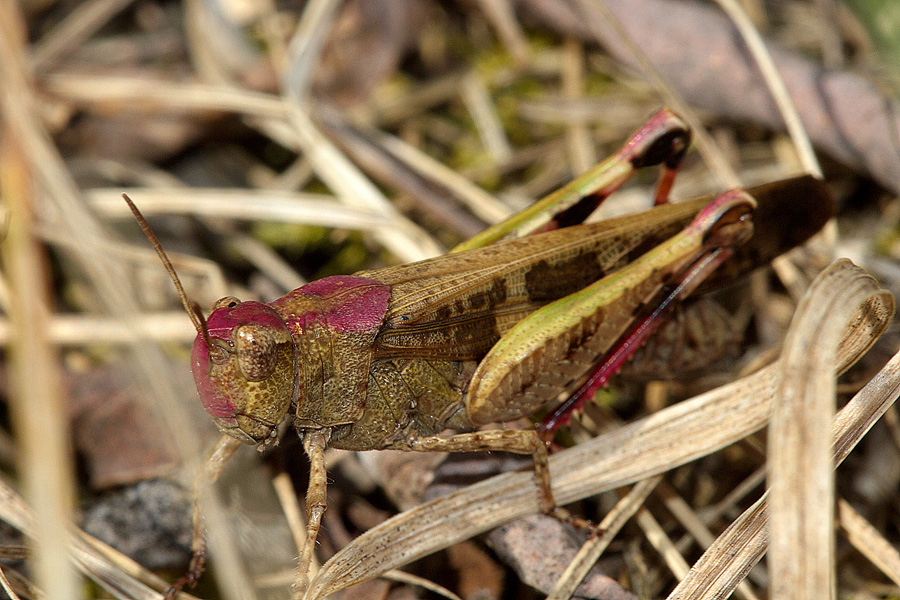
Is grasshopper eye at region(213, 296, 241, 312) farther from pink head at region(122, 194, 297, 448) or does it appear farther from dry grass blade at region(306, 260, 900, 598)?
dry grass blade at region(306, 260, 900, 598)

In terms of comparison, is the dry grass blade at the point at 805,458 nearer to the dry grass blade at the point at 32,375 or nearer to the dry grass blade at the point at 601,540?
the dry grass blade at the point at 601,540

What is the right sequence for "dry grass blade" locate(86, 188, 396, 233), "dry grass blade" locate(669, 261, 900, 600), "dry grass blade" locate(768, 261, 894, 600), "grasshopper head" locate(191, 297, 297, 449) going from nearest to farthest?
1. "dry grass blade" locate(768, 261, 894, 600)
2. "dry grass blade" locate(669, 261, 900, 600)
3. "grasshopper head" locate(191, 297, 297, 449)
4. "dry grass blade" locate(86, 188, 396, 233)

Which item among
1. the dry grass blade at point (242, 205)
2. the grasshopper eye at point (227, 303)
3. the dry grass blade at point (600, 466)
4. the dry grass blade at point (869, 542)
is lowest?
the dry grass blade at point (869, 542)

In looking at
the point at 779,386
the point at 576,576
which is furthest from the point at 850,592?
the point at 779,386

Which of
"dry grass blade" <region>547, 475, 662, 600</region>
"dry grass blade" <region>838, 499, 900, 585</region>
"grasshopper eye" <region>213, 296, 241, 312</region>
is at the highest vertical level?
"grasshopper eye" <region>213, 296, 241, 312</region>

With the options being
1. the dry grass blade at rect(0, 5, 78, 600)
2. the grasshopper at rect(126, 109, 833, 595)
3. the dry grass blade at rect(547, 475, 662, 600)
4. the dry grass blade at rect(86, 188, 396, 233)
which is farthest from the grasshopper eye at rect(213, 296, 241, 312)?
the dry grass blade at rect(547, 475, 662, 600)

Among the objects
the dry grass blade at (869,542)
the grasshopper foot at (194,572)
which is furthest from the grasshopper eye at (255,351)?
the dry grass blade at (869,542)

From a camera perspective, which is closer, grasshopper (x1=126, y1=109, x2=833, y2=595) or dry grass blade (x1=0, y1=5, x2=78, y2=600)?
dry grass blade (x1=0, y1=5, x2=78, y2=600)
